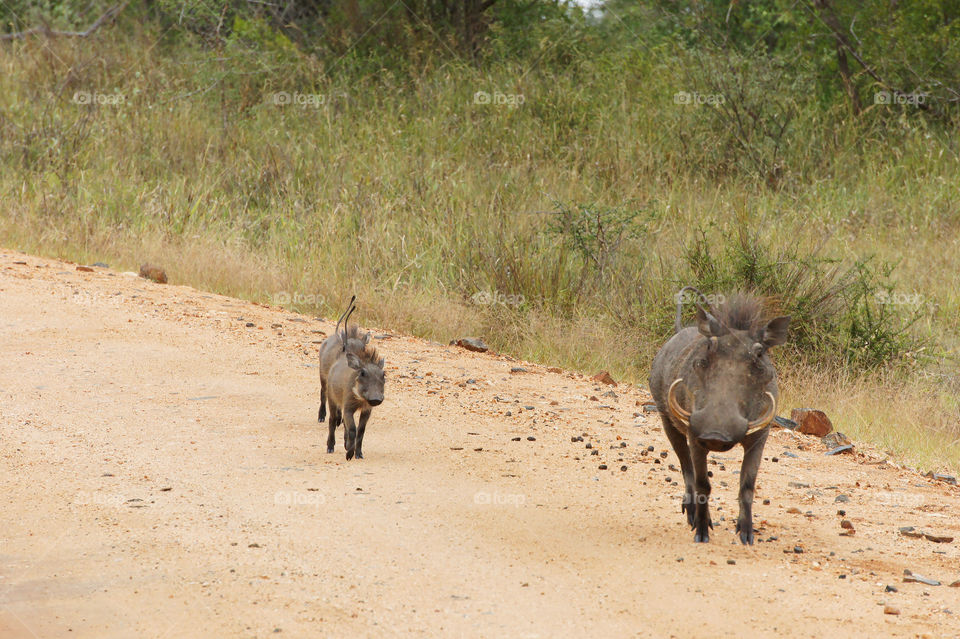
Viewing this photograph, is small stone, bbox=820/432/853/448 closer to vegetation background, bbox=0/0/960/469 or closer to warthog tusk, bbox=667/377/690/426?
vegetation background, bbox=0/0/960/469

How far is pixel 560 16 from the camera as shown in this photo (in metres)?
16.4

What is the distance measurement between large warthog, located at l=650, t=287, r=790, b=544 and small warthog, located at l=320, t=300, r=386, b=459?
1484 millimetres

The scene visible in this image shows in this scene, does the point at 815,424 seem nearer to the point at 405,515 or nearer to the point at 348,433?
the point at 348,433

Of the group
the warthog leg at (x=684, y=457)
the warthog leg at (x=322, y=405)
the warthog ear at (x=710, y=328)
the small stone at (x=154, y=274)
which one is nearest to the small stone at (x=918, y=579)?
the warthog leg at (x=684, y=457)

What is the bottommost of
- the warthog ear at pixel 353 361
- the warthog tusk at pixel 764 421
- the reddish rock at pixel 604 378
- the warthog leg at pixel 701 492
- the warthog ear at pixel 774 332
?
the reddish rock at pixel 604 378

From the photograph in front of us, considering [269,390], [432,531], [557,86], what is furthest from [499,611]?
[557,86]

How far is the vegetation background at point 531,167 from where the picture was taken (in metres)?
8.66

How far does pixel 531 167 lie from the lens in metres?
13.2

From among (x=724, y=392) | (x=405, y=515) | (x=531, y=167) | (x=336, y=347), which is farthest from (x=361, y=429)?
(x=531, y=167)

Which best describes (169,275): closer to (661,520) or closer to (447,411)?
(447,411)

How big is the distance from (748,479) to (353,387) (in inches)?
78.7

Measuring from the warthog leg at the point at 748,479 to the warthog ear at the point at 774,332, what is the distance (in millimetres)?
343

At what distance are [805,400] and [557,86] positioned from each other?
25.6 feet

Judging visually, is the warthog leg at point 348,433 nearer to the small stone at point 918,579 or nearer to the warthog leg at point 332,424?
the warthog leg at point 332,424
